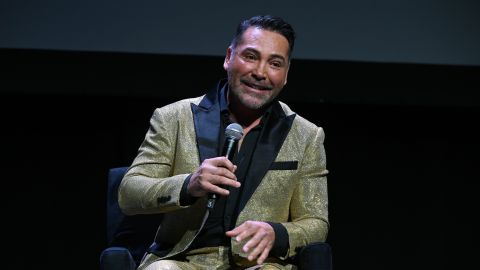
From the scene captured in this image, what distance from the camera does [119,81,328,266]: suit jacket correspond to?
238cm

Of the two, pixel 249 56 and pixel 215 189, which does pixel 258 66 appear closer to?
pixel 249 56

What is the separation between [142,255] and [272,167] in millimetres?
566

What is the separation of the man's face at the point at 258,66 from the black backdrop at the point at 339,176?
143 centimetres

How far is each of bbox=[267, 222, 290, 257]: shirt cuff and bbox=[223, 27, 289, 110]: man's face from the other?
385 millimetres

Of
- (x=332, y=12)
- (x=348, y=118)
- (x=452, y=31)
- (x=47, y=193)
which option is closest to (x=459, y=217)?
(x=348, y=118)

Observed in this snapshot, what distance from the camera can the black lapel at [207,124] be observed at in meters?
2.41

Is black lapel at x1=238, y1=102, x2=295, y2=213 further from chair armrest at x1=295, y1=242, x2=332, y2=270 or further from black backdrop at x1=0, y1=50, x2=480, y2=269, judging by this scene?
black backdrop at x1=0, y1=50, x2=480, y2=269

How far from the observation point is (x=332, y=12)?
11.5 ft

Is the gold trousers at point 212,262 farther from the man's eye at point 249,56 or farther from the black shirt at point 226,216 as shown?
the man's eye at point 249,56

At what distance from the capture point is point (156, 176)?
2404 millimetres

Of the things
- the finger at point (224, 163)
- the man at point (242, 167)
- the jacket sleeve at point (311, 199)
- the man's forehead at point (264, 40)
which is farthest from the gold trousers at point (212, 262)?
the man's forehead at point (264, 40)

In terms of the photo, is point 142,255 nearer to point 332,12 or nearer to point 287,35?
point 287,35

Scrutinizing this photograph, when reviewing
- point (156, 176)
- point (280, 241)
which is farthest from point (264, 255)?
point (156, 176)

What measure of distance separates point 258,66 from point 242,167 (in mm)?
307
